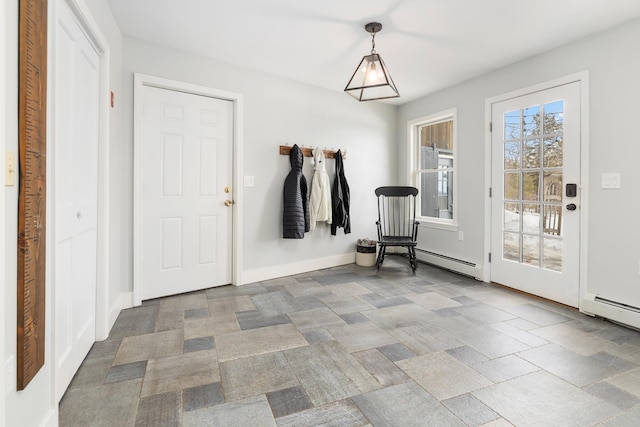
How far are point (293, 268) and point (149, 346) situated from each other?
1.94 m

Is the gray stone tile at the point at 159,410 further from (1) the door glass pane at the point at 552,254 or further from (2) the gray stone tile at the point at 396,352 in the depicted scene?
(1) the door glass pane at the point at 552,254

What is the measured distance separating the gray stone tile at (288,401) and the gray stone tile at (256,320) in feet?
2.72

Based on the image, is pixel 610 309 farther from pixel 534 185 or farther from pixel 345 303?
pixel 345 303

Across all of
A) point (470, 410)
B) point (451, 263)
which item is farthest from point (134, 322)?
point (451, 263)

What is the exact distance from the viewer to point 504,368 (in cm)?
186

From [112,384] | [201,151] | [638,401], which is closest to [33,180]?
[112,384]

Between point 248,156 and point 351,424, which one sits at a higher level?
point 248,156

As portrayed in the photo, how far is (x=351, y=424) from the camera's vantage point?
4.63ft

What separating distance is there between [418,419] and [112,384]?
5.09 feet

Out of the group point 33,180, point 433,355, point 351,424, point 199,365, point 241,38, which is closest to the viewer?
point 33,180

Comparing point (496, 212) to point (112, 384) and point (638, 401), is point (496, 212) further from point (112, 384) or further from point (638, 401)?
point (112, 384)

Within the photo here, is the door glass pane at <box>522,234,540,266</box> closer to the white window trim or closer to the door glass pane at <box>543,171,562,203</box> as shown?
the door glass pane at <box>543,171,562,203</box>

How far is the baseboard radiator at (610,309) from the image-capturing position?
2387mm

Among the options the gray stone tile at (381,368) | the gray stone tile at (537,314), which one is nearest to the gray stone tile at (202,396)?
the gray stone tile at (381,368)
